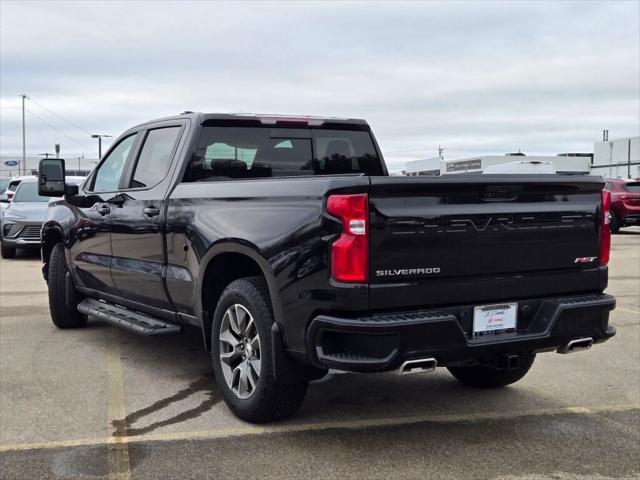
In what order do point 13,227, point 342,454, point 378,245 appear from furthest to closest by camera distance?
point 13,227 < point 342,454 < point 378,245

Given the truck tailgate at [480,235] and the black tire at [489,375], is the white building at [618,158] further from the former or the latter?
the truck tailgate at [480,235]

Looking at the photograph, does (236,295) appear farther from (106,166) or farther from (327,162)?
(106,166)

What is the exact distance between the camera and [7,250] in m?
14.8

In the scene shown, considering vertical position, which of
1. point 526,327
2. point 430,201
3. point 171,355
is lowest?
point 171,355

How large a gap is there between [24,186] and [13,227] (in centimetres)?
118

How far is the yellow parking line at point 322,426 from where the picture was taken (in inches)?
161

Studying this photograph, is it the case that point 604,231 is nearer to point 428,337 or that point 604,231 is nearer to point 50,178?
point 428,337

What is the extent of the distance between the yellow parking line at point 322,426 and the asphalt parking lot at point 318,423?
0.01 meters

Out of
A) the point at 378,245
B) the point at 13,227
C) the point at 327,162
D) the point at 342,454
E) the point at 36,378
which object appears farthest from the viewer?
the point at 13,227

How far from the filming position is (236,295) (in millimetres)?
4340

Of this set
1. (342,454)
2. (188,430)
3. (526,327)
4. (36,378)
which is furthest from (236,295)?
(36,378)

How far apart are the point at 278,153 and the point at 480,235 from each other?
2.22 meters

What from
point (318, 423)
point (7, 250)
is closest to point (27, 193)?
point (7, 250)

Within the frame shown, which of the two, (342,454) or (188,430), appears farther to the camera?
(188,430)
